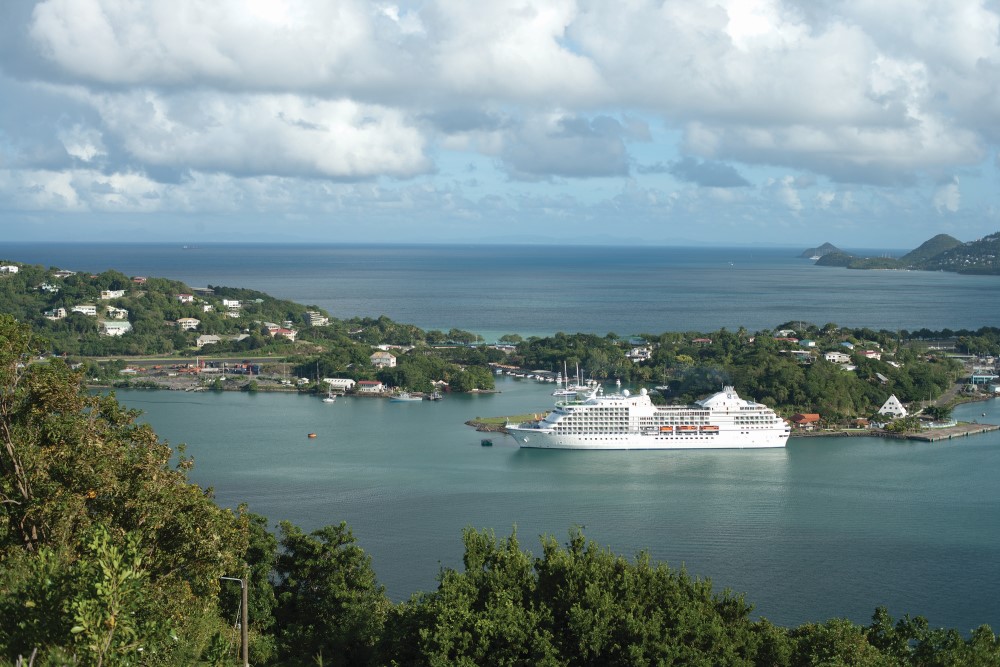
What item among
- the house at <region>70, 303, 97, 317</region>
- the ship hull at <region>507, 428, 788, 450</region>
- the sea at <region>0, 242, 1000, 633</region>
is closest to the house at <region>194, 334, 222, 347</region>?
the house at <region>70, 303, 97, 317</region>

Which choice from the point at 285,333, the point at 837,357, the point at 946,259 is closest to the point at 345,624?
the point at 837,357

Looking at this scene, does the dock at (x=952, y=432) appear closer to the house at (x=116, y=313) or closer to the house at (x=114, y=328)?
the house at (x=114, y=328)

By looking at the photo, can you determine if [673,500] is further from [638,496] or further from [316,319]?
[316,319]

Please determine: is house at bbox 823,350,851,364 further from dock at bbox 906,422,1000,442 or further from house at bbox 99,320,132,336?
house at bbox 99,320,132,336

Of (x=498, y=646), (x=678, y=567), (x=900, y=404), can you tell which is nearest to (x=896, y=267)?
(x=900, y=404)

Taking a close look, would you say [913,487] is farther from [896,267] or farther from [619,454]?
[896,267]

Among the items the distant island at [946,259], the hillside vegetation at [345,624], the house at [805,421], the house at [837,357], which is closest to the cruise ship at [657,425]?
the house at [805,421]
